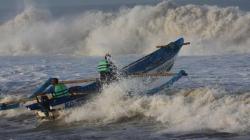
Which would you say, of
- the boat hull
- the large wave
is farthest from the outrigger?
the large wave

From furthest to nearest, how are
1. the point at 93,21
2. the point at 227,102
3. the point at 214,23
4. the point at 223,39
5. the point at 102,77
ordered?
the point at 93,21, the point at 214,23, the point at 223,39, the point at 102,77, the point at 227,102

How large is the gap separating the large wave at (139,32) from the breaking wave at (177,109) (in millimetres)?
16312

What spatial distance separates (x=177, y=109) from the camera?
54.7 feet

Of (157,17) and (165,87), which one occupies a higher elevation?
(157,17)

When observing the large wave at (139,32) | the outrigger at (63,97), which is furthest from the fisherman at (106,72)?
the large wave at (139,32)

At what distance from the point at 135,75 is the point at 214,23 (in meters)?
21.8

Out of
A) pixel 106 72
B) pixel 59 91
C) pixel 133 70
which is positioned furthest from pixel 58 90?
pixel 133 70

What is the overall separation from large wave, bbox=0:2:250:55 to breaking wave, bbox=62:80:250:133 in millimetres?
16312

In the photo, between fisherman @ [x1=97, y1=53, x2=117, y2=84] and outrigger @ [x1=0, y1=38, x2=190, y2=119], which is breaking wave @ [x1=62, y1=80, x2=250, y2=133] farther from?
fisherman @ [x1=97, y1=53, x2=117, y2=84]

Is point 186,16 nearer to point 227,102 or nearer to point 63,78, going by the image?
point 63,78

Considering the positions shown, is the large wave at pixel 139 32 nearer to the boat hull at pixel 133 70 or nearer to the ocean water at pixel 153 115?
the boat hull at pixel 133 70

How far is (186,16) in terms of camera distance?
138 ft

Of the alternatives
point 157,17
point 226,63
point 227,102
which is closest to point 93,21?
point 157,17

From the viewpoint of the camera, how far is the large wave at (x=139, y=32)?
124 feet
